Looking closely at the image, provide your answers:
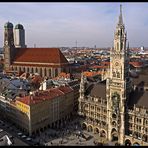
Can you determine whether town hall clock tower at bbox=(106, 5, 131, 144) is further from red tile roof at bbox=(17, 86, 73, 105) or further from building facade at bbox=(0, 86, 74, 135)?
red tile roof at bbox=(17, 86, 73, 105)

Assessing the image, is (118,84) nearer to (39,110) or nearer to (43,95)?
(39,110)

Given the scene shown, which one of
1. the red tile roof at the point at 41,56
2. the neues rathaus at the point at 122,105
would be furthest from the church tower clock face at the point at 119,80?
the red tile roof at the point at 41,56

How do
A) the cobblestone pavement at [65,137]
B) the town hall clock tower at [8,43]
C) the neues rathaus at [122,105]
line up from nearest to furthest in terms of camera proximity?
the neues rathaus at [122,105] → the cobblestone pavement at [65,137] → the town hall clock tower at [8,43]

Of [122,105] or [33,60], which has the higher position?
[33,60]

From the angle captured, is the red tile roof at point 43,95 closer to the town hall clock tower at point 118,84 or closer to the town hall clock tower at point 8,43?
the town hall clock tower at point 118,84

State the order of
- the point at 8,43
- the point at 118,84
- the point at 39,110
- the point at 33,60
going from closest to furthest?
the point at 118,84 < the point at 39,110 < the point at 33,60 < the point at 8,43

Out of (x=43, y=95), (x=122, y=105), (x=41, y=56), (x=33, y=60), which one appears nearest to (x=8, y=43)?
(x=33, y=60)

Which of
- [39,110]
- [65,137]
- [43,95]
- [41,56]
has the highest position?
[41,56]

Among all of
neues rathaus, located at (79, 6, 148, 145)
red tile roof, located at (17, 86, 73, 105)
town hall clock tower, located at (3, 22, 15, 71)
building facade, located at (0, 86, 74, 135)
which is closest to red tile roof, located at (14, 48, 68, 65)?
town hall clock tower, located at (3, 22, 15, 71)
